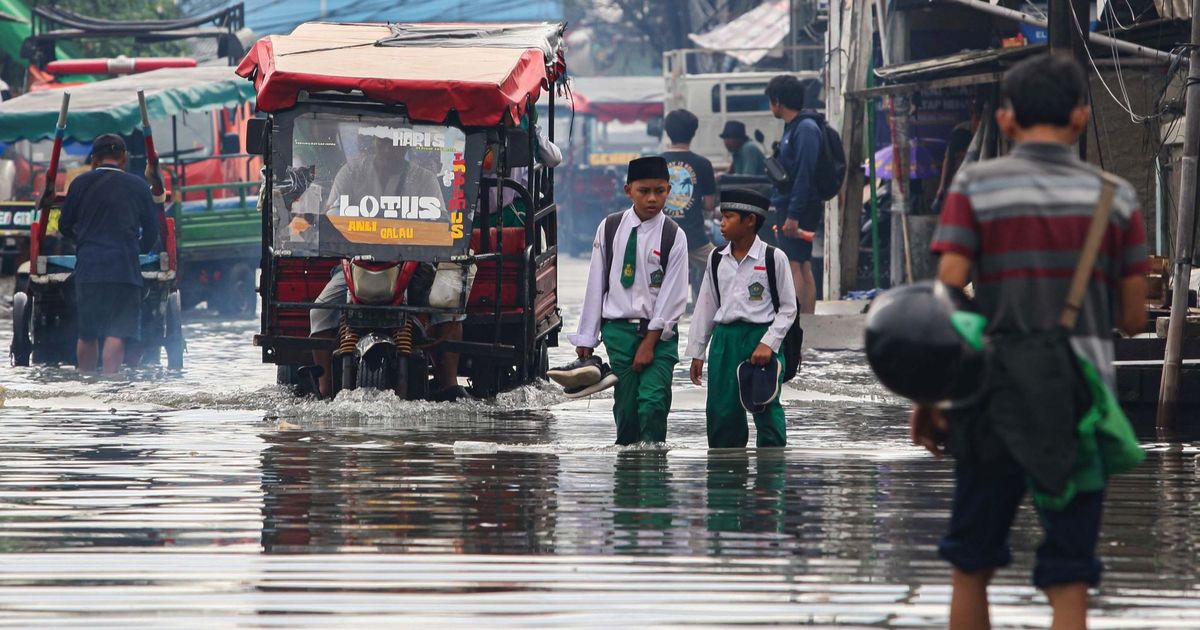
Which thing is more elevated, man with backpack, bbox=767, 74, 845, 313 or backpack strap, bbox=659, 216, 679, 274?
man with backpack, bbox=767, 74, 845, 313

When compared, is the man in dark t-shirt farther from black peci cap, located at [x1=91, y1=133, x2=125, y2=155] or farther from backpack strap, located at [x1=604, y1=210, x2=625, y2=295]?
backpack strap, located at [x1=604, y1=210, x2=625, y2=295]

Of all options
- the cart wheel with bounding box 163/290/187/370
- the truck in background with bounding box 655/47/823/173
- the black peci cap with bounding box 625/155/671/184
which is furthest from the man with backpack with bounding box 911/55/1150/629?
the truck in background with bounding box 655/47/823/173

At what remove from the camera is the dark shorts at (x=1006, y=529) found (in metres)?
4.85

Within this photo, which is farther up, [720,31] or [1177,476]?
[720,31]

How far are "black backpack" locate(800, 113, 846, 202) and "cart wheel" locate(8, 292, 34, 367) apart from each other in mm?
6459

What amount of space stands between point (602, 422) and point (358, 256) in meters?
1.81

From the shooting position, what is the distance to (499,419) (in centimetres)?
1200

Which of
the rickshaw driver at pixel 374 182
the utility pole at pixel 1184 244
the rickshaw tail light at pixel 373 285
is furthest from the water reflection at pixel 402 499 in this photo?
the utility pole at pixel 1184 244

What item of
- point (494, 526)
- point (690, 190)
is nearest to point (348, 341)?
point (494, 526)

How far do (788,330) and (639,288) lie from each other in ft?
3.04

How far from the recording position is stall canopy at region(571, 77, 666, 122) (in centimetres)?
4725

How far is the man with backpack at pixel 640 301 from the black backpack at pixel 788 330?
1.11 feet

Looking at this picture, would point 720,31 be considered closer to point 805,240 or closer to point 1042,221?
point 805,240

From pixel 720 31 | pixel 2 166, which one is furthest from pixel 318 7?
pixel 2 166
